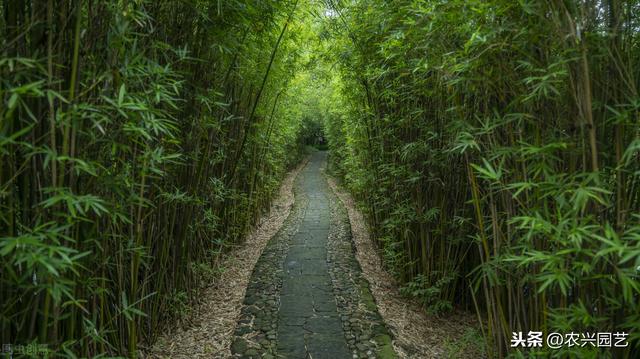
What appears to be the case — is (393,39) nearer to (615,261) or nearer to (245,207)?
(615,261)

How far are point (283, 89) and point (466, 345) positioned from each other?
4133mm

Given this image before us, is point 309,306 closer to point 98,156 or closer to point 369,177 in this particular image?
point 369,177

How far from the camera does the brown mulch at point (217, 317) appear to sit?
262 centimetres

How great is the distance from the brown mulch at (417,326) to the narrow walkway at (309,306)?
1.42 ft

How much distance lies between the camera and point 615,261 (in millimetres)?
1374

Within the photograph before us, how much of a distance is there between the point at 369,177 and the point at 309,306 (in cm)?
183

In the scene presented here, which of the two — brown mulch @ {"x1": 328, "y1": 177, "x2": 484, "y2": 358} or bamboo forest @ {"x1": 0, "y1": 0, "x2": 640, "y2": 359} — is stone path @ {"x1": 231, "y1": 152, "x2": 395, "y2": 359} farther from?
brown mulch @ {"x1": 328, "y1": 177, "x2": 484, "y2": 358}

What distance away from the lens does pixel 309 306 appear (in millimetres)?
3299

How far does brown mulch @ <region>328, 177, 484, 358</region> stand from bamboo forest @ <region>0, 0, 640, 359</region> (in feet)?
0.07

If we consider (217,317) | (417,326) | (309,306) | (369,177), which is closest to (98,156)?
(217,317)

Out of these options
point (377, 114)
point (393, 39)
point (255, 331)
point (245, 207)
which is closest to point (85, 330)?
point (255, 331)

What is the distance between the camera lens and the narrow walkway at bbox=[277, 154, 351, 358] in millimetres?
→ 2635

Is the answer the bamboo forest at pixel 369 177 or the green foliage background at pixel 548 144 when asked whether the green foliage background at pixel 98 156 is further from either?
the green foliage background at pixel 548 144

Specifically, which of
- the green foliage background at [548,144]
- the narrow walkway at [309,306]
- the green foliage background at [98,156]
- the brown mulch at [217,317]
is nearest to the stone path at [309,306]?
the narrow walkway at [309,306]
